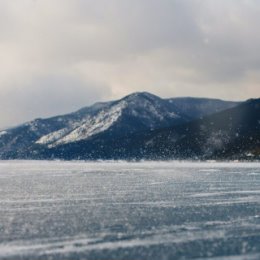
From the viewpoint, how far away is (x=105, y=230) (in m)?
47.8

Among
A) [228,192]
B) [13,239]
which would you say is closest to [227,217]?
[13,239]

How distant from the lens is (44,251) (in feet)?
126

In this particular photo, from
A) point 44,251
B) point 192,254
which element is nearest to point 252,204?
point 192,254

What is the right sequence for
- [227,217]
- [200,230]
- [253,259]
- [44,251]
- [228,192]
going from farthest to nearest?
[228,192], [227,217], [200,230], [44,251], [253,259]

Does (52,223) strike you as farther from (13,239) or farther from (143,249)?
(143,249)

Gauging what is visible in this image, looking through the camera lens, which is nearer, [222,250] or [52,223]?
[222,250]

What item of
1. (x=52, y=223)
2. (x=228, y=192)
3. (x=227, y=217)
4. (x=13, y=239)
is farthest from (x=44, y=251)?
(x=228, y=192)

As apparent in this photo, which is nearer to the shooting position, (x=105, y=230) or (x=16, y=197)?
(x=105, y=230)

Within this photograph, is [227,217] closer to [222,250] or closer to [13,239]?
[222,250]

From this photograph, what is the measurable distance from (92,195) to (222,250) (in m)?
49.2

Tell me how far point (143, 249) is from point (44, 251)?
8.04 m

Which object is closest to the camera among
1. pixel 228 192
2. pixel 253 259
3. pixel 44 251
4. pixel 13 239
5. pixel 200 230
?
pixel 253 259

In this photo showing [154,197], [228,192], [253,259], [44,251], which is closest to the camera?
[253,259]

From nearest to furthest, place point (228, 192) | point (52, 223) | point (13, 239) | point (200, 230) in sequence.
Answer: point (13, 239), point (200, 230), point (52, 223), point (228, 192)
